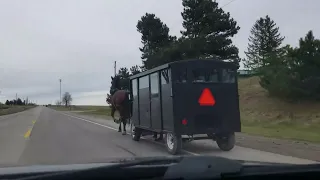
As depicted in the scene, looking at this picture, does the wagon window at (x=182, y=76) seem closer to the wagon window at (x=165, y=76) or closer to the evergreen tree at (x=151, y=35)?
the wagon window at (x=165, y=76)

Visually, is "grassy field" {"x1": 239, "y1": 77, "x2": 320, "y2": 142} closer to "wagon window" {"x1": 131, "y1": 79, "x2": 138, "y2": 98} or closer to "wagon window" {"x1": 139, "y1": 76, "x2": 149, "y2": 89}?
"wagon window" {"x1": 131, "y1": 79, "x2": 138, "y2": 98}

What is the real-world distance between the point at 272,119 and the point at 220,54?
1143 cm

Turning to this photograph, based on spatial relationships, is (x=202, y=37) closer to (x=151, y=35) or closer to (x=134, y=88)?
(x=151, y=35)

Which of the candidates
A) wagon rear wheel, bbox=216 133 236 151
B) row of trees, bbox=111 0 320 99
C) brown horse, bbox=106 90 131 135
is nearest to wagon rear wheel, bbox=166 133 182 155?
wagon rear wheel, bbox=216 133 236 151

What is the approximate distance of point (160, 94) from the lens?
1393 cm

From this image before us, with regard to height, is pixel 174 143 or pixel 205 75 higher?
pixel 205 75

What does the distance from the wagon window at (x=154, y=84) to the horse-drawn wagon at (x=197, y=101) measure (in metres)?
0.04

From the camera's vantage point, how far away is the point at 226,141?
14.1m

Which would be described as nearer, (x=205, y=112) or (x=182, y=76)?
(x=182, y=76)

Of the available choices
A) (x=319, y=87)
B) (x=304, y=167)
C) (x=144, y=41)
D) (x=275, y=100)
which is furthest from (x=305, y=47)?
(x=304, y=167)

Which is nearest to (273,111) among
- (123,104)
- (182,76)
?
(123,104)

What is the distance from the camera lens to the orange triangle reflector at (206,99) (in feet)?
43.4

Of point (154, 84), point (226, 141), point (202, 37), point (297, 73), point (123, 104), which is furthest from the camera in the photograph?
point (202, 37)

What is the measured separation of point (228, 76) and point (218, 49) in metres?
32.7
